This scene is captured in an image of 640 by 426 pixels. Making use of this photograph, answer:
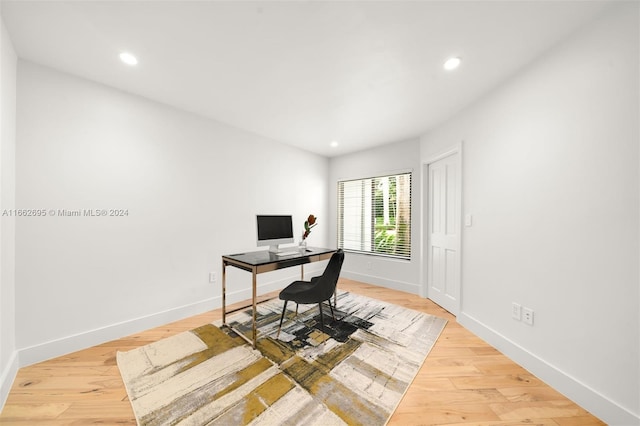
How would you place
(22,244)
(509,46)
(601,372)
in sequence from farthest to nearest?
1. (22,244)
2. (509,46)
3. (601,372)

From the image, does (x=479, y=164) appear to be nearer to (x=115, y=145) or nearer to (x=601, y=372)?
(x=601, y=372)

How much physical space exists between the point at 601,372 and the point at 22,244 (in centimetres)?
414

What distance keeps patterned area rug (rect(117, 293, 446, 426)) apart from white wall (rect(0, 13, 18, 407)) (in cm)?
63

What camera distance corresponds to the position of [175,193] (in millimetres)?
2697

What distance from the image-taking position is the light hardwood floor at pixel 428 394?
1406 mm

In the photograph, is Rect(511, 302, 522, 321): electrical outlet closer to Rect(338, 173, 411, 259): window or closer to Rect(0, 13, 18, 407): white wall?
Rect(338, 173, 411, 259): window

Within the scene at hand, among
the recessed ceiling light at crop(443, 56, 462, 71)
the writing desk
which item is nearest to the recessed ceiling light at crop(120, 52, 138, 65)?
the writing desk

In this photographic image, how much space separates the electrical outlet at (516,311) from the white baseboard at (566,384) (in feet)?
0.73

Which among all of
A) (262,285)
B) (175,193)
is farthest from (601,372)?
(175,193)

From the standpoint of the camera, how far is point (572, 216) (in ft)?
5.23

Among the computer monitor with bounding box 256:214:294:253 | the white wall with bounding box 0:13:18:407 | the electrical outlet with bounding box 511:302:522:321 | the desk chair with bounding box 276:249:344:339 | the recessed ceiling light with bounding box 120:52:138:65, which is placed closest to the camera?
the white wall with bounding box 0:13:18:407

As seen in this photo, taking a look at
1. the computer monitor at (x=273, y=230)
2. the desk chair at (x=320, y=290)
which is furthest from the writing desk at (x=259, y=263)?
the desk chair at (x=320, y=290)

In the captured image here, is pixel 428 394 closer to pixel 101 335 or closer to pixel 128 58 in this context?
pixel 101 335

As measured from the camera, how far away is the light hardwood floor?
4.61ft
